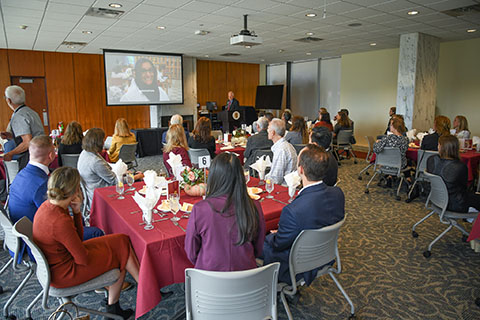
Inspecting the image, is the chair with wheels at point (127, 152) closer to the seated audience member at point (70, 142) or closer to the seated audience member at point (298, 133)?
the seated audience member at point (70, 142)

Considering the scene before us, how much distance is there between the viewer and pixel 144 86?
11.2 m

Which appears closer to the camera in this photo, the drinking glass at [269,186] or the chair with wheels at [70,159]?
the drinking glass at [269,186]

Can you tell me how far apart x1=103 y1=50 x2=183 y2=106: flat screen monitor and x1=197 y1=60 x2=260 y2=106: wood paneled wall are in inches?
80.1

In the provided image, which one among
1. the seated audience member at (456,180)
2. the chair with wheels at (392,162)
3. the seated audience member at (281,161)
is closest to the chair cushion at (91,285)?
the seated audience member at (281,161)

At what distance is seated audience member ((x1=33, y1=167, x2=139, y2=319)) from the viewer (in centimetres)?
213

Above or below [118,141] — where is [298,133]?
above

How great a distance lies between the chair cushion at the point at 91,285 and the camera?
2.23 meters

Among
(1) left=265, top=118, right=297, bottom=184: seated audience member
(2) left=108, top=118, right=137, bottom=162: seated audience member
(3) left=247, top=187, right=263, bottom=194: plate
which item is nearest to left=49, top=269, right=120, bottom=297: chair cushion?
(3) left=247, top=187, right=263, bottom=194: plate

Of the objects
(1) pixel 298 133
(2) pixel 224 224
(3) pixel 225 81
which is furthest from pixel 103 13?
(3) pixel 225 81

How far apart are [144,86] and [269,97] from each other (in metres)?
5.46

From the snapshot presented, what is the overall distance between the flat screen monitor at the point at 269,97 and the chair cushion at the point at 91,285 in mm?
11929

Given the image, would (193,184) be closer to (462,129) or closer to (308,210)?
(308,210)

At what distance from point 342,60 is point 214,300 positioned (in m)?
11.9

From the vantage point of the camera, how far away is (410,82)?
8016 mm
